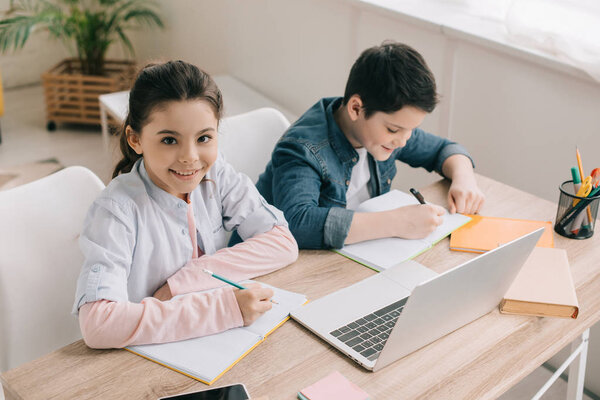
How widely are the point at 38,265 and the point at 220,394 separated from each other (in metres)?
0.57

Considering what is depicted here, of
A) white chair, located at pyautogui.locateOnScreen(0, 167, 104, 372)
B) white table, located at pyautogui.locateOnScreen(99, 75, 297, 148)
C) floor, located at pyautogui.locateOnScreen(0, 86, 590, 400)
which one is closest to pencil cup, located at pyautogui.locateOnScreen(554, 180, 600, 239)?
white chair, located at pyautogui.locateOnScreen(0, 167, 104, 372)

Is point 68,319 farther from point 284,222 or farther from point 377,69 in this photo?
point 377,69

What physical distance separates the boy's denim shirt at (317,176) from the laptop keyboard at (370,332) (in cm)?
25

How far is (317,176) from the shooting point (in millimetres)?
1554

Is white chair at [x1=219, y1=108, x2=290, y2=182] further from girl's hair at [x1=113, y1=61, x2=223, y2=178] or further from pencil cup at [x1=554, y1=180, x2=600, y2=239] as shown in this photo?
pencil cup at [x1=554, y1=180, x2=600, y2=239]

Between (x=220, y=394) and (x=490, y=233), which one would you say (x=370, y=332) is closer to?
(x=220, y=394)

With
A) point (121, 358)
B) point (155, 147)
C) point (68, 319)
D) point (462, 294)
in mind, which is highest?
point (155, 147)

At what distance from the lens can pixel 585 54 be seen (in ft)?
6.10

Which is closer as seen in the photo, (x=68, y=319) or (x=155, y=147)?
(x=155, y=147)

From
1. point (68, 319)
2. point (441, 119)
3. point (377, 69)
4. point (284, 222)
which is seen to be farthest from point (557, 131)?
point (68, 319)

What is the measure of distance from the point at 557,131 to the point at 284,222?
1032 mm

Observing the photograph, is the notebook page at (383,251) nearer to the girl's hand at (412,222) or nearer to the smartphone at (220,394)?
the girl's hand at (412,222)

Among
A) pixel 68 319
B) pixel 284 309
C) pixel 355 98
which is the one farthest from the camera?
pixel 355 98

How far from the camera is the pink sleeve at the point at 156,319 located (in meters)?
1.07
